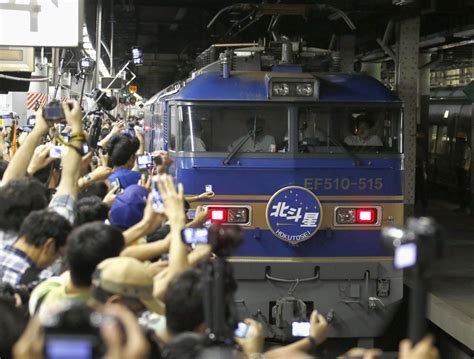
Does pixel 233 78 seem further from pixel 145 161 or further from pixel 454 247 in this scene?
pixel 454 247

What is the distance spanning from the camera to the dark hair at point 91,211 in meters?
5.96

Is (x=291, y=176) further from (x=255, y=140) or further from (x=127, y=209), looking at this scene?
(x=127, y=209)

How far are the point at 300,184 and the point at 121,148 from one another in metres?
1.82

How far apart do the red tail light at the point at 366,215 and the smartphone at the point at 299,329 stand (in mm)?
1186

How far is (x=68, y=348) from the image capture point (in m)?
2.35

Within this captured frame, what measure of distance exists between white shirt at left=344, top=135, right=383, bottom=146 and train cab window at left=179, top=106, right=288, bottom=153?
66 cm

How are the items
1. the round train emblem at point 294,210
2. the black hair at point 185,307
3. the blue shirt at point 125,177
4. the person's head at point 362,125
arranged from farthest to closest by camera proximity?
the person's head at point 362,125
the round train emblem at point 294,210
the blue shirt at point 125,177
the black hair at point 185,307

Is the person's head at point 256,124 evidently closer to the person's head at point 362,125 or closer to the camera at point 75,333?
the person's head at point 362,125

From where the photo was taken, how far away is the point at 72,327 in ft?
8.12

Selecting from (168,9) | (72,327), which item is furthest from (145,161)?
(168,9)

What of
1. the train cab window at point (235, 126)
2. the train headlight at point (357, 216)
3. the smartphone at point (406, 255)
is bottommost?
the train headlight at point (357, 216)

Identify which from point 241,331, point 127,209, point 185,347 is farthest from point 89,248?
point 127,209

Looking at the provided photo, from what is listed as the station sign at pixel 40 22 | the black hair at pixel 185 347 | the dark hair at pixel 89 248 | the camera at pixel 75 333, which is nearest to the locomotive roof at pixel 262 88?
the station sign at pixel 40 22

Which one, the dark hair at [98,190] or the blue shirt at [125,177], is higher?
the blue shirt at [125,177]
